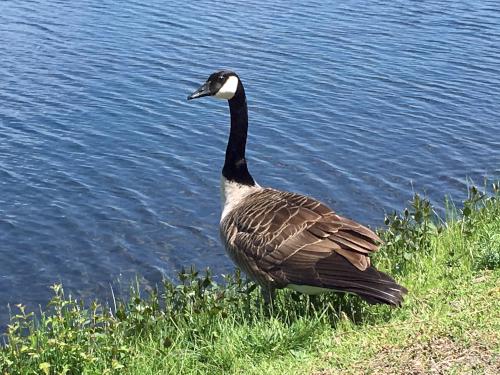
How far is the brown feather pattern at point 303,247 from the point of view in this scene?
250 inches

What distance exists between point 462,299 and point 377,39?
14500 millimetres

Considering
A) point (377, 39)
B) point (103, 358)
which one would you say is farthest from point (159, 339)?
point (377, 39)

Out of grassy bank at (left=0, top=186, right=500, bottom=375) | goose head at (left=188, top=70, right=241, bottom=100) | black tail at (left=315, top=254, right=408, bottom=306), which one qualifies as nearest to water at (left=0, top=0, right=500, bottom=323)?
goose head at (left=188, top=70, right=241, bottom=100)

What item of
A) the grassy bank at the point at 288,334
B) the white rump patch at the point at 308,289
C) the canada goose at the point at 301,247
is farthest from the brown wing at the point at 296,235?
the grassy bank at the point at 288,334

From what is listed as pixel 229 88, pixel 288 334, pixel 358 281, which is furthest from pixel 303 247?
pixel 229 88

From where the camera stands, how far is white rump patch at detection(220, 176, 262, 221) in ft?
26.5

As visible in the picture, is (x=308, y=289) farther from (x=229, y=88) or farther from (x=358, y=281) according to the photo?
(x=229, y=88)

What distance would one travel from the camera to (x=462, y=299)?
6.61 meters

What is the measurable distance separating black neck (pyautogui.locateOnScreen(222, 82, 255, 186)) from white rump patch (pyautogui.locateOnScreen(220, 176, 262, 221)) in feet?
0.17

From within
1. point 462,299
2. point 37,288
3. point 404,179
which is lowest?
point 37,288

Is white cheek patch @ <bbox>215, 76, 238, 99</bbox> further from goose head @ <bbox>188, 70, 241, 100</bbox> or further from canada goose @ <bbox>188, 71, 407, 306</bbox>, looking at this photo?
canada goose @ <bbox>188, 71, 407, 306</bbox>

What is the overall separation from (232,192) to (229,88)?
109 centimetres

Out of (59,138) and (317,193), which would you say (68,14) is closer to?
(59,138)

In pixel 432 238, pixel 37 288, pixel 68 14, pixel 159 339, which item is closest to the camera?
pixel 159 339
